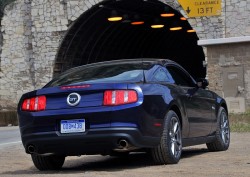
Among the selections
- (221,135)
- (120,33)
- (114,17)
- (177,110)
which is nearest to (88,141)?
(177,110)

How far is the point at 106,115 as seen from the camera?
8375 mm

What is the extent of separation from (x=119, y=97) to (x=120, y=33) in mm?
24500

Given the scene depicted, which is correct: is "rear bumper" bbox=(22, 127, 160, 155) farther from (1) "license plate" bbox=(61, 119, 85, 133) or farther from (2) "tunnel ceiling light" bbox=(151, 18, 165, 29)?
(2) "tunnel ceiling light" bbox=(151, 18, 165, 29)

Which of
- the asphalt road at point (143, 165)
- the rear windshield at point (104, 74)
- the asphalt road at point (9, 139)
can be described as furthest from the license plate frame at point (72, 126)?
the asphalt road at point (9, 139)

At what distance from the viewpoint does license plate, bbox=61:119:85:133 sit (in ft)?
27.8

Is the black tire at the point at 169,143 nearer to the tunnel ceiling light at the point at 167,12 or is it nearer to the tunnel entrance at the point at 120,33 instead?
the tunnel entrance at the point at 120,33

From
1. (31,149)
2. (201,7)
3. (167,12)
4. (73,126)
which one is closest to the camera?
(73,126)

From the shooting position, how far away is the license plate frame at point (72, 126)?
8477 millimetres

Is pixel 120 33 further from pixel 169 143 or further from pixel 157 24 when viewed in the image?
pixel 169 143

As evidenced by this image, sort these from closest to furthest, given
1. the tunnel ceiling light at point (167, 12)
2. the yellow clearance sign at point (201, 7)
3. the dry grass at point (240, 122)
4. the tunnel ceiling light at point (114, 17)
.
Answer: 1. the dry grass at point (240, 122)
2. the yellow clearance sign at point (201, 7)
3. the tunnel ceiling light at point (114, 17)
4. the tunnel ceiling light at point (167, 12)

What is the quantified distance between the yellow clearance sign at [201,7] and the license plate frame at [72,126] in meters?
16.5

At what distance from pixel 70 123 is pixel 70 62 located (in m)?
20.7

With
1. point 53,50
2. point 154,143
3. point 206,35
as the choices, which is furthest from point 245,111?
point 154,143

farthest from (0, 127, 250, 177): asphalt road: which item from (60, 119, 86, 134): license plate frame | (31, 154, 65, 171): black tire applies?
(60, 119, 86, 134): license plate frame
